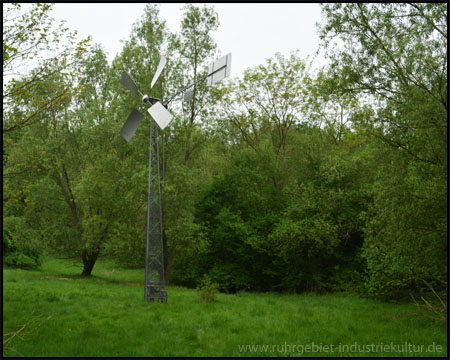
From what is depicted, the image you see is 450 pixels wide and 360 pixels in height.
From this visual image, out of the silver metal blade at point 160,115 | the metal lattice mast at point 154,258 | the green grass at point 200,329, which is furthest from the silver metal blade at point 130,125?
the green grass at point 200,329

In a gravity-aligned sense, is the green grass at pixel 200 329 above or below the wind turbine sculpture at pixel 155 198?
below

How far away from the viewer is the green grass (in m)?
7.29

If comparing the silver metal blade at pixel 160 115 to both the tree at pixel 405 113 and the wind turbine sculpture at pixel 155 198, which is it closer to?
the wind turbine sculpture at pixel 155 198

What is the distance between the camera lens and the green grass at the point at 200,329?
7.29m

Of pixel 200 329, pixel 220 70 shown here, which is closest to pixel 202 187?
pixel 220 70

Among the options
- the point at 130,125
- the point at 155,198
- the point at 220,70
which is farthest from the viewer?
the point at 155,198

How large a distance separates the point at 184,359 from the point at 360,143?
21.3 meters

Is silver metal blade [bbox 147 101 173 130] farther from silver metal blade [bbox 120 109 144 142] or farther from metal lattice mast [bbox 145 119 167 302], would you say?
metal lattice mast [bbox 145 119 167 302]

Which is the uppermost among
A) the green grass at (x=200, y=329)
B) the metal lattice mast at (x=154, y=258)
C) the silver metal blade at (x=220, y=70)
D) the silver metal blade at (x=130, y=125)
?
the silver metal blade at (x=220, y=70)

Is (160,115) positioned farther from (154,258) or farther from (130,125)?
(154,258)

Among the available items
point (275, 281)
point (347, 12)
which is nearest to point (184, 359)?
point (347, 12)

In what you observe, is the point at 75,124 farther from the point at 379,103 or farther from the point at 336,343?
the point at 336,343

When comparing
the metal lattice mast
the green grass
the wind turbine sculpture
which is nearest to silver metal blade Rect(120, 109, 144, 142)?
the wind turbine sculpture

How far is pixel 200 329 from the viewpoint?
861 centimetres
